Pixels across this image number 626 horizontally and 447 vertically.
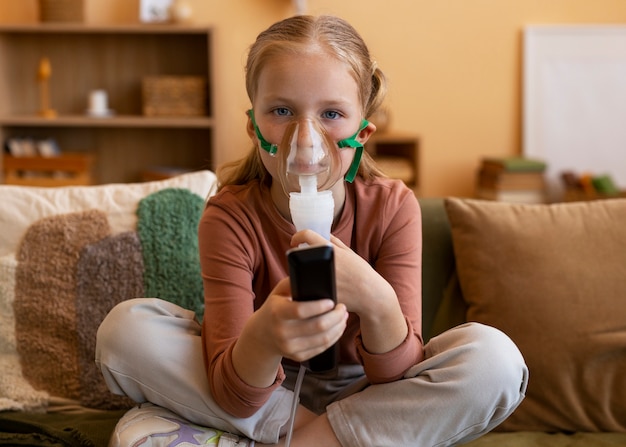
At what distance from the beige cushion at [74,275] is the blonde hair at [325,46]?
1.35ft

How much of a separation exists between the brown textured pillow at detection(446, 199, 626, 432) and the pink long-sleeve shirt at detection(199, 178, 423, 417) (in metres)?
0.24

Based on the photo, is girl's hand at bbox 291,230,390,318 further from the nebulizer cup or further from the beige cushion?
the beige cushion

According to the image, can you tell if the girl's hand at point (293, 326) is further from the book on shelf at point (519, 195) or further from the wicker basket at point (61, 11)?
the wicker basket at point (61, 11)

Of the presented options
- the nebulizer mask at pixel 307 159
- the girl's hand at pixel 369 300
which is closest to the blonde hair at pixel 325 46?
the nebulizer mask at pixel 307 159

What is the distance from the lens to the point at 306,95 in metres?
1.25

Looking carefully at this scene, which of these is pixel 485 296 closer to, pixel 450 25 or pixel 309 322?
pixel 309 322

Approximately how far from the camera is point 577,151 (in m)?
4.08

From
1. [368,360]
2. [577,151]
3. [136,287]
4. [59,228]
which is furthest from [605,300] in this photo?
[577,151]

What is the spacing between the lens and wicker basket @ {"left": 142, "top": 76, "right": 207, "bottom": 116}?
3.79 metres

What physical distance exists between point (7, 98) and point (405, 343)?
326cm

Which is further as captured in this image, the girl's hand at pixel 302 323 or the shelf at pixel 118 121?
the shelf at pixel 118 121

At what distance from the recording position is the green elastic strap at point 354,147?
130cm

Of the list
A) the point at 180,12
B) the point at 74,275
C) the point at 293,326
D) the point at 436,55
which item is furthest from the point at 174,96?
the point at 293,326

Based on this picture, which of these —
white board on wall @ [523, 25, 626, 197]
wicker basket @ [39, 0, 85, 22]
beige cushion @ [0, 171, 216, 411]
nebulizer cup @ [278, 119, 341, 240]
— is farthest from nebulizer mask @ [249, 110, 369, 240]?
white board on wall @ [523, 25, 626, 197]
